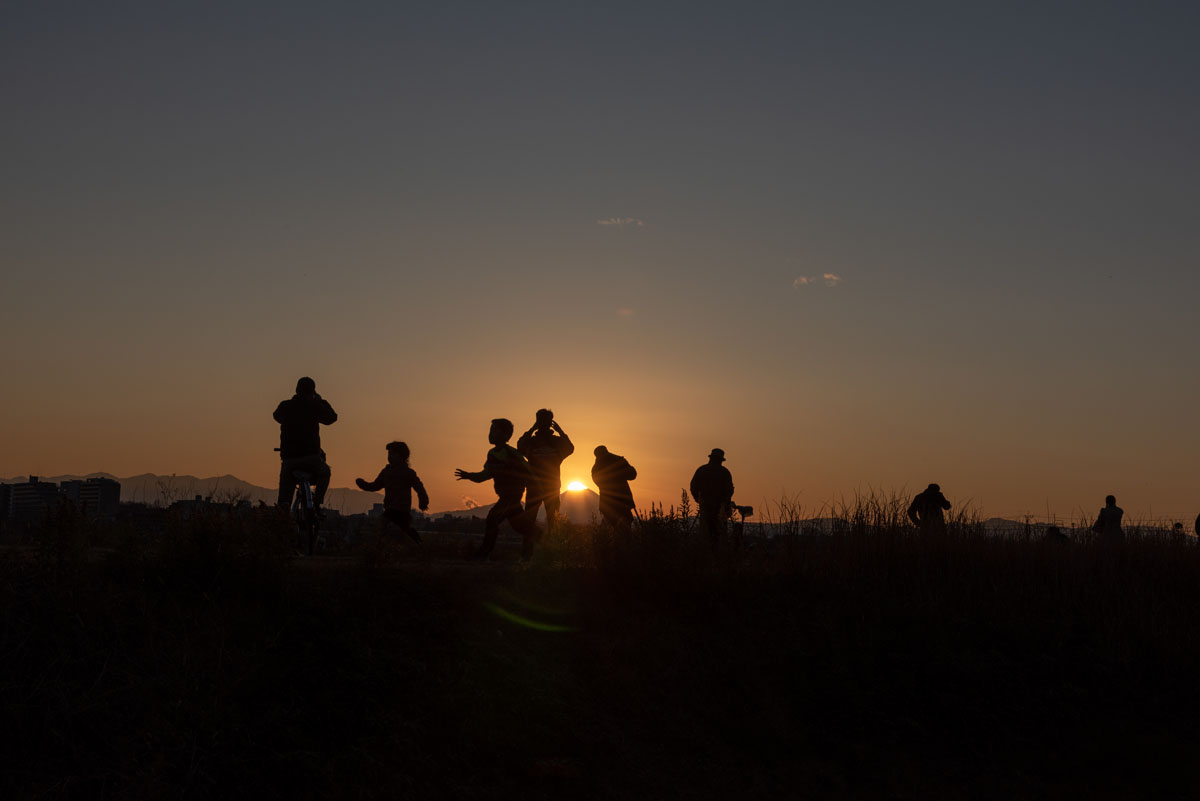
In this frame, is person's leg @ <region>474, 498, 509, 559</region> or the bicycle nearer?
the bicycle

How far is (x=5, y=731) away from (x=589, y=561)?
21.5 ft

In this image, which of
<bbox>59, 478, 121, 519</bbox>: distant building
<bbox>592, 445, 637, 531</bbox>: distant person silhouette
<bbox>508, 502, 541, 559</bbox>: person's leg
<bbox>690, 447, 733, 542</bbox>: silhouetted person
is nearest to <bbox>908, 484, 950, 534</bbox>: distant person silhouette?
<bbox>690, 447, 733, 542</bbox>: silhouetted person

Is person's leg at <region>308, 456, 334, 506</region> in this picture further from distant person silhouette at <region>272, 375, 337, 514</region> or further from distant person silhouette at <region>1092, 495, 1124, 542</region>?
distant person silhouette at <region>1092, 495, 1124, 542</region>

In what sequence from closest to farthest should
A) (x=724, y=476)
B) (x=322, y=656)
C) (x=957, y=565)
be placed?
(x=322, y=656), (x=957, y=565), (x=724, y=476)

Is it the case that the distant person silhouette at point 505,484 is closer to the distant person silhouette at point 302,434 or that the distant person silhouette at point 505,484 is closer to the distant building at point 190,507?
the distant person silhouette at point 302,434

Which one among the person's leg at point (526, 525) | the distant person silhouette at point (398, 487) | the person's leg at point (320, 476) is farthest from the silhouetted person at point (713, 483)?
the person's leg at point (320, 476)

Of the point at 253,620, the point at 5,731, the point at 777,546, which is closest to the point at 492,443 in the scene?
the point at 777,546

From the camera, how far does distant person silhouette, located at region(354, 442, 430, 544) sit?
50.3 ft

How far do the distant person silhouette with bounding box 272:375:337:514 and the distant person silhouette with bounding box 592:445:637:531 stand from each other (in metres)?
4.24

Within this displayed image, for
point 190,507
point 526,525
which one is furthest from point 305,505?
point 526,525

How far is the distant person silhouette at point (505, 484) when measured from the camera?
47.7 ft

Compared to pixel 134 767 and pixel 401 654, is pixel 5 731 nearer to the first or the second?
pixel 134 767

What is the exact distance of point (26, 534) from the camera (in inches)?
421

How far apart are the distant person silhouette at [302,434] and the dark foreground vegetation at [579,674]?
1705 millimetres
